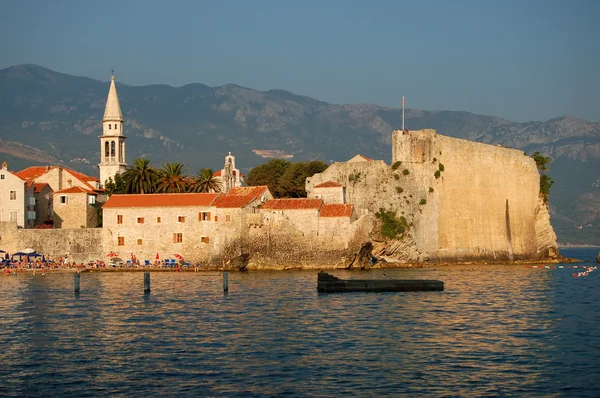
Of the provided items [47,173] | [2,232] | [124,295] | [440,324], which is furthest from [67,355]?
[47,173]

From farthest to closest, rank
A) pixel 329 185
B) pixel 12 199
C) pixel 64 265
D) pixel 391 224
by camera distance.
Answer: pixel 12 199
pixel 391 224
pixel 329 185
pixel 64 265

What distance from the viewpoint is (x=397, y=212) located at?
2840 inches

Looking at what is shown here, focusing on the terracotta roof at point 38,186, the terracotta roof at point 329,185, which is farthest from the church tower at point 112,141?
the terracotta roof at point 329,185

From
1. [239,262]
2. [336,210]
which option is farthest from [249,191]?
[336,210]

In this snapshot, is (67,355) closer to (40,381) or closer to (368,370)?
(40,381)

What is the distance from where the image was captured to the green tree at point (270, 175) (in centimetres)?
8788

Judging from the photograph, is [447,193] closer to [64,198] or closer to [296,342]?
[64,198]

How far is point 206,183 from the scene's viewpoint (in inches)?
3078

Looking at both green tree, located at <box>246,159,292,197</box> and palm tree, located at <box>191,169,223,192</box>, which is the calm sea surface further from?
green tree, located at <box>246,159,292,197</box>

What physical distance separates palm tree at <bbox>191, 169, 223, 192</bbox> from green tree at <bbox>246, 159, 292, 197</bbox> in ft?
29.4

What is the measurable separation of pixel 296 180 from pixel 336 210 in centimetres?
1867

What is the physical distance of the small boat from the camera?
4972 centimetres

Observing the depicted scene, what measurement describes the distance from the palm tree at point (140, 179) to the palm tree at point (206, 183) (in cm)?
376

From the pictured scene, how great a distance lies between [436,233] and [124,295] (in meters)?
33.6
